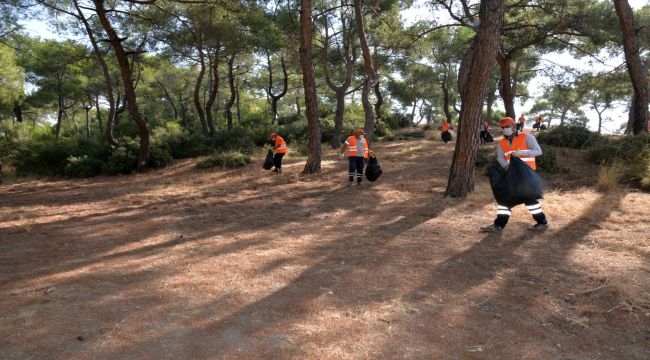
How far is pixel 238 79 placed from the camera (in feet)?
117

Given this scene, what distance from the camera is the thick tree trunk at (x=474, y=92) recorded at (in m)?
8.00

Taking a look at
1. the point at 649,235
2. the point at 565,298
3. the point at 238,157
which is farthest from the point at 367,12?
the point at 565,298

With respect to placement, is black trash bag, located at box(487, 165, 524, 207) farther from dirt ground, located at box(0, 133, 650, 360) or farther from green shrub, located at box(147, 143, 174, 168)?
green shrub, located at box(147, 143, 174, 168)

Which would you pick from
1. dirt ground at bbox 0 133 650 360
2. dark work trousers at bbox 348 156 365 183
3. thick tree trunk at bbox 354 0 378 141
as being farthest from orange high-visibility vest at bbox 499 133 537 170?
thick tree trunk at bbox 354 0 378 141

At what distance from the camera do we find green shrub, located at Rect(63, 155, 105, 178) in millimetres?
16484

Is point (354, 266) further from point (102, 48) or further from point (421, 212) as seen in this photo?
point (102, 48)

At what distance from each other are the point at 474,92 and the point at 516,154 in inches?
105

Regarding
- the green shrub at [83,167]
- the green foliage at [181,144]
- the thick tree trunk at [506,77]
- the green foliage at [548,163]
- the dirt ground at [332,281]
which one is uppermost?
the thick tree trunk at [506,77]

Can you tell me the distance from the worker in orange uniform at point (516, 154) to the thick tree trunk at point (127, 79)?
12422 mm

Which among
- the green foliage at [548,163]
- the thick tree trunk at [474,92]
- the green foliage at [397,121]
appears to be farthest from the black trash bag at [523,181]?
the green foliage at [397,121]

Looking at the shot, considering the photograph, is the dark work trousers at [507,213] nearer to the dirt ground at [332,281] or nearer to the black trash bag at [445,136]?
the dirt ground at [332,281]

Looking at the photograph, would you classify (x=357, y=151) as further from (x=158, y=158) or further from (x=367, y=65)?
(x=158, y=158)

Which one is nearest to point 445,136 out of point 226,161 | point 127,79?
point 226,161

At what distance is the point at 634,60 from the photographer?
→ 1248 cm
